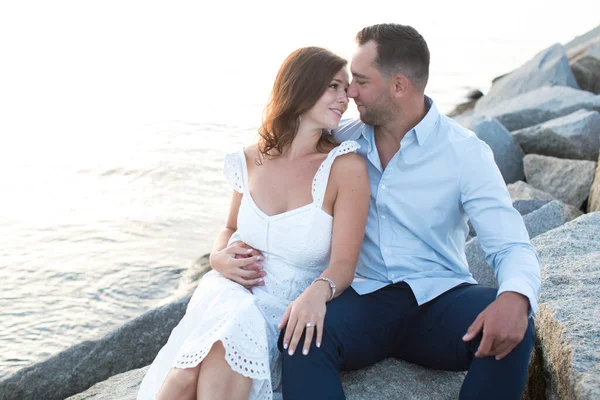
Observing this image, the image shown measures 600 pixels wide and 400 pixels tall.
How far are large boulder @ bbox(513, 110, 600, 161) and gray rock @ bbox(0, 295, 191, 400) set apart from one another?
4.75 metres

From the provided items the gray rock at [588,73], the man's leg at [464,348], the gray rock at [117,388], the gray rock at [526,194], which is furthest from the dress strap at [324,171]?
the gray rock at [588,73]

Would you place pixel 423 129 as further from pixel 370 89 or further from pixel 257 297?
pixel 257 297

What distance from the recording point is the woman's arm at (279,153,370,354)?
2.86 m

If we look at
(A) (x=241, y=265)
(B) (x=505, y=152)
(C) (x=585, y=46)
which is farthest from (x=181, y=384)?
(C) (x=585, y=46)

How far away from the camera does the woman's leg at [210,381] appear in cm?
268

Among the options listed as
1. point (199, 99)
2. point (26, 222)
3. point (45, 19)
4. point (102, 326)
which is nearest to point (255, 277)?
point (102, 326)

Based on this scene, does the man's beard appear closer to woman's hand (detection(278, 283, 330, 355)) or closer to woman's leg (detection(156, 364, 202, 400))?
woman's hand (detection(278, 283, 330, 355))

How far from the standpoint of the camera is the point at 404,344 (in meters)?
3.14

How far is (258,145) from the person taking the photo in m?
3.60

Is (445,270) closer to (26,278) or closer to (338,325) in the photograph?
(338,325)

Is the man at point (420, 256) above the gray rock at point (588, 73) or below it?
above

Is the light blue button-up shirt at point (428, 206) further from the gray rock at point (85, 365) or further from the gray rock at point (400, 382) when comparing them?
the gray rock at point (85, 365)

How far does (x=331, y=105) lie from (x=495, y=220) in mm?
884

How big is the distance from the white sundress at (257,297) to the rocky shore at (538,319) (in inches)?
17.4
